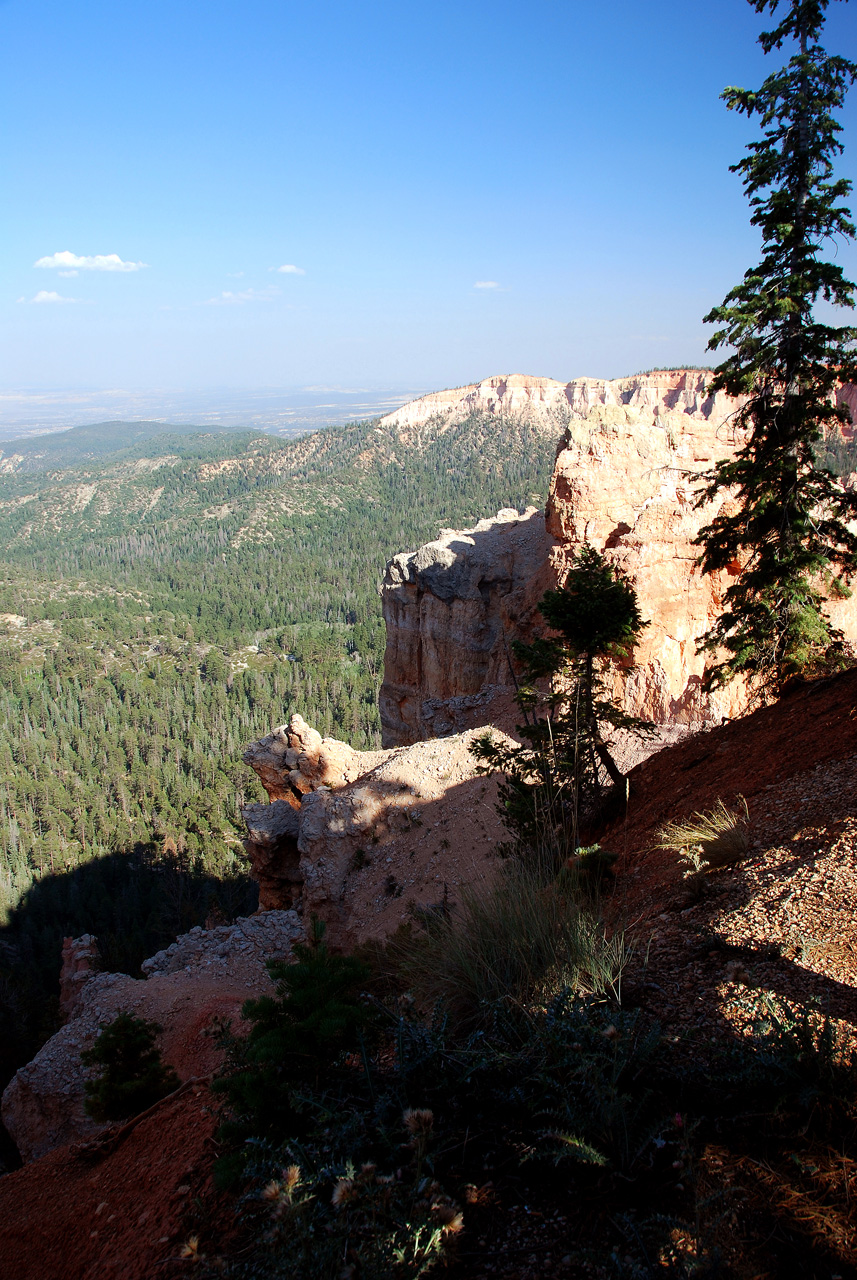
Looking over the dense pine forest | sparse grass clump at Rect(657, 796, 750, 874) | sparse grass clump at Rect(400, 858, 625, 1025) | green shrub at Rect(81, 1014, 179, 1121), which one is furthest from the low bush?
the dense pine forest

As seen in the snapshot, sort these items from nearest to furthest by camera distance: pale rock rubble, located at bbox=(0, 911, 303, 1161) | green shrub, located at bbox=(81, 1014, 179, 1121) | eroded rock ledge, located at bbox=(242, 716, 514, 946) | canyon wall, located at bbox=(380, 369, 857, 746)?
green shrub, located at bbox=(81, 1014, 179, 1121), pale rock rubble, located at bbox=(0, 911, 303, 1161), eroded rock ledge, located at bbox=(242, 716, 514, 946), canyon wall, located at bbox=(380, 369, 857, 746)

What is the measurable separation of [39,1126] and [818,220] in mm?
18173

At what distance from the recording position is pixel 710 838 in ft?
15.8

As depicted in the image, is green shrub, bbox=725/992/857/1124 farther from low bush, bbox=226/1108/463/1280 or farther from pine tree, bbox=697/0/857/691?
pine tree, bbox=697/0/857/691

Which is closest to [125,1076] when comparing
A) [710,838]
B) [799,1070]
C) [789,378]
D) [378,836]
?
[378,836]

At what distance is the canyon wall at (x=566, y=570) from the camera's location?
14508 millimetres

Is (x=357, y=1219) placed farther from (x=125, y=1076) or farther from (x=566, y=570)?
A: (x=566, y=570)

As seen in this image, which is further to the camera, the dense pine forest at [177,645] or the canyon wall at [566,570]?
the dense pine forest at [177,645]

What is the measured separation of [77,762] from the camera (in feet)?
193

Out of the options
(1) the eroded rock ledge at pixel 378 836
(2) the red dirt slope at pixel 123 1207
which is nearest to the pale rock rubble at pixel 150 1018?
(1) the eroded rock ledge at pixel 378 836

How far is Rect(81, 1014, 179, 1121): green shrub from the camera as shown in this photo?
26.2 ft

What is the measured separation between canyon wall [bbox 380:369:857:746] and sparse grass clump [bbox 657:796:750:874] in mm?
6479

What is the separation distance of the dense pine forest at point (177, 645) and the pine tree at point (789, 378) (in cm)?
2142

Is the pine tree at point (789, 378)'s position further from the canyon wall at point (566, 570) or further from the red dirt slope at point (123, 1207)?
the red dirt slope at point (123, 1207)
